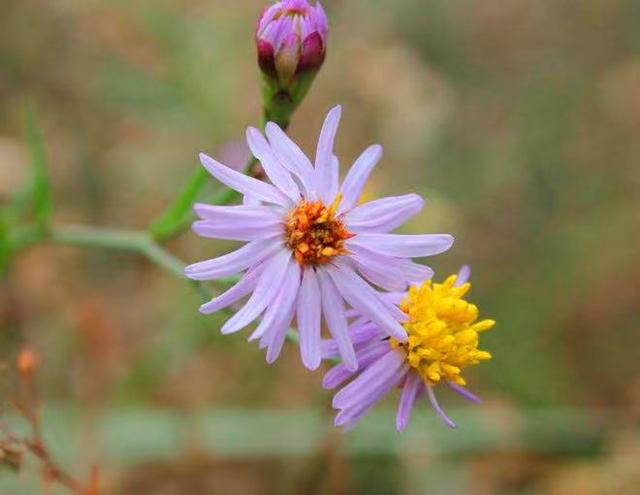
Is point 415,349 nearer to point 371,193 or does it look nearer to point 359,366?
point 359,366

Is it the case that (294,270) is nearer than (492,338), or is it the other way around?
(294,270)

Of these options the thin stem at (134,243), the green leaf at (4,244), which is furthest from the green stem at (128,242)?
the green leaf at (4,244)

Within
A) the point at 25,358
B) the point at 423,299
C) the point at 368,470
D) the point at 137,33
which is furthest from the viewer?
the point at 137,33

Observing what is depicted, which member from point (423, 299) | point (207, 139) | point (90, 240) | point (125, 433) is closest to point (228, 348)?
point (125, 433)

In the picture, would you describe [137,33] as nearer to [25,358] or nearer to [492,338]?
[492,338]

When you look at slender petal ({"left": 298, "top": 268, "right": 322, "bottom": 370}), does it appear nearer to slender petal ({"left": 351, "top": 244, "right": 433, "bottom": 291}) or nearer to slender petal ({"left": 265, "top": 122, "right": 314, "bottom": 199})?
slender petal ({"left": 351, "top": 244, "right": 433, "bottom": 291})

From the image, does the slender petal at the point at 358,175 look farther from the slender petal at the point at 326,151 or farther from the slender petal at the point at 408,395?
the slender petal at the point at 408,395

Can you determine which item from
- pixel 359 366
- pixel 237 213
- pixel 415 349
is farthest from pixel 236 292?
pixel 415 349

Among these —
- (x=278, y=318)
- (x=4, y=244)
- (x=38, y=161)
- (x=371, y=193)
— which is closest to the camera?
(x=278, y=318)
